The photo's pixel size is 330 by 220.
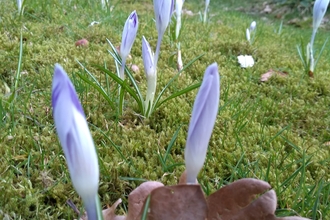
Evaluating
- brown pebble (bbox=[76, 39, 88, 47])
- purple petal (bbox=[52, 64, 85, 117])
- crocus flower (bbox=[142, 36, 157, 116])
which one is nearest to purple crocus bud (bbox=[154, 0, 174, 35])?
crocus flower (bbox=[142, 36, 157, 116])

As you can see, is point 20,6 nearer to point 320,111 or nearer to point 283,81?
point 283,81

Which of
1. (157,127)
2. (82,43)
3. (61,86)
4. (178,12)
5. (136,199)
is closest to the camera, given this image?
(61,86)

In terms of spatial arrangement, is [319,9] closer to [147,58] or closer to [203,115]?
[147,58]

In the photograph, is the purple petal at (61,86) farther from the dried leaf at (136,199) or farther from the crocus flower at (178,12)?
the crocus flower at (178,12)

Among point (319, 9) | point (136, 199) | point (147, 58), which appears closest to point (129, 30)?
point (147, 58)

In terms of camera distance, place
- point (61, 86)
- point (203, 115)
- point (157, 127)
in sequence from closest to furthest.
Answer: point (61, 86) < point (203, 115) < point (157, 127)

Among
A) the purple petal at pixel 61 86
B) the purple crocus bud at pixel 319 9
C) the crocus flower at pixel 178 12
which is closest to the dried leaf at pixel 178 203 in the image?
the purple petal at pixel 61 86

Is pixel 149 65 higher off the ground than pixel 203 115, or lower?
lower
